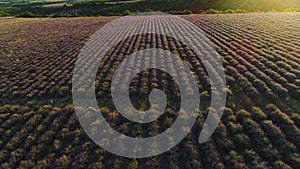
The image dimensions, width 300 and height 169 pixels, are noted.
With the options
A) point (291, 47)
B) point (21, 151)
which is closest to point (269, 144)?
point (21, 151)

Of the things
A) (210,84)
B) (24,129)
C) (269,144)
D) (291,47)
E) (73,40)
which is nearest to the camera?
(269,144)

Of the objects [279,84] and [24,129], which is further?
[279,84]

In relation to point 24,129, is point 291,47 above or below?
above

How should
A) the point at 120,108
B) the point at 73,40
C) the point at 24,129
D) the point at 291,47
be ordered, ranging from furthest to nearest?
the point at 73,40, the point at 291,47, the point at 120,108, the point at 24,129

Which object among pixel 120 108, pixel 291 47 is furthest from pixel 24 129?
pixel 291 47

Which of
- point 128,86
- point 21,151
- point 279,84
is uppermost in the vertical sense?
point 279,84

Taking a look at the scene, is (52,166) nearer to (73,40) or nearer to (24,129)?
(24,129)
